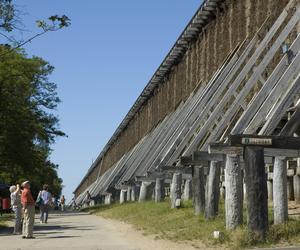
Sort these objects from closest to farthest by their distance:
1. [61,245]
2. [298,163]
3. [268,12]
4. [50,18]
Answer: [50,18] → [61,245] → [298,163] → [268,12]

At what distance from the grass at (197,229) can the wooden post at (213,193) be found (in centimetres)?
19

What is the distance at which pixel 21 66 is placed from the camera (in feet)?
126

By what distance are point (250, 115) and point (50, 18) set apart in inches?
228

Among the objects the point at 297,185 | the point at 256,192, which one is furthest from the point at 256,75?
the point at 256,192

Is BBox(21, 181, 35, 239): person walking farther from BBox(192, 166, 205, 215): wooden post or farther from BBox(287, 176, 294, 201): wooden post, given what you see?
BBox(287, 176, 294, 201): wooden post

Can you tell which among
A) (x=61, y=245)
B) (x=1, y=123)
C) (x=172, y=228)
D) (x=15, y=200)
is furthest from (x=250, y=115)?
(x=1, y=123)

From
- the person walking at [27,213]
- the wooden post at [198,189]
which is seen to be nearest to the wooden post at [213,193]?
the wooden post at [198,189]

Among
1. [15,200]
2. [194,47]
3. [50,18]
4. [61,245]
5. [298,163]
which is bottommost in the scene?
[61,245]

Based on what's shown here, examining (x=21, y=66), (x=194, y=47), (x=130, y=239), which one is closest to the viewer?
(x=130, y=239)

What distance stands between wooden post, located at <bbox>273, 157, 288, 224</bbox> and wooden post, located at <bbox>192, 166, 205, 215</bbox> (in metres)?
3.76

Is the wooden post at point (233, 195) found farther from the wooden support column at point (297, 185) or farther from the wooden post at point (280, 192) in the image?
the wooden support column at point (297, 185)

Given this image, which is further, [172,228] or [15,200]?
[15,200]

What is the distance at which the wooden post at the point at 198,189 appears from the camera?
16.1 meters

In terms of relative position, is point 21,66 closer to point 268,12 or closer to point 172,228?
point 268,12
